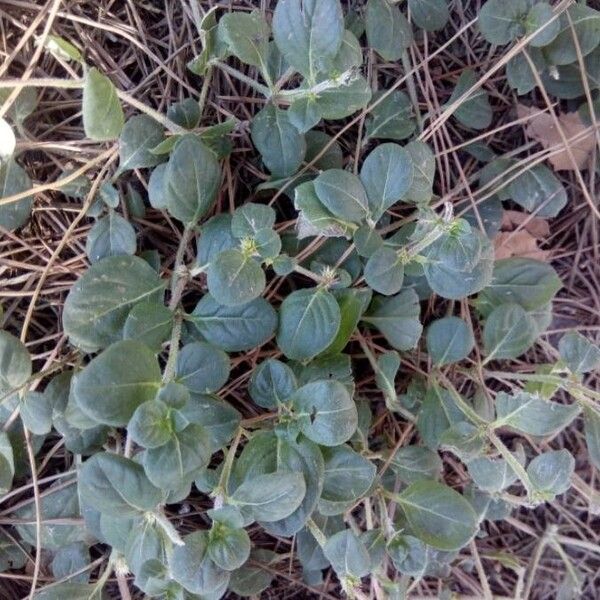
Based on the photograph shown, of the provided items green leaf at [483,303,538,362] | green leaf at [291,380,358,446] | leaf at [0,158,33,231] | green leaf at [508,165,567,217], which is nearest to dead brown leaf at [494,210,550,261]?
green leaf at [508,165,567,217]

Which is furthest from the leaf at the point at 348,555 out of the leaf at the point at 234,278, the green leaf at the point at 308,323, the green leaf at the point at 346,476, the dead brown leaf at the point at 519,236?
the dead brown leaf at the point at 519,236

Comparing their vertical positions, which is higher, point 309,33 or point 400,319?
point 309,33

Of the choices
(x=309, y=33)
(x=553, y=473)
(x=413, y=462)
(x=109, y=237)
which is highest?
(x=309, y=33)

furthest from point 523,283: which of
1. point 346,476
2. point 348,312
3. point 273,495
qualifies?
point 273,495

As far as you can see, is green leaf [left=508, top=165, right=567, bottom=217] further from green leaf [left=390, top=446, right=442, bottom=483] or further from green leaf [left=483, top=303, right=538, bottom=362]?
green leaf [left=390, top=446, right=442, bottom=483]

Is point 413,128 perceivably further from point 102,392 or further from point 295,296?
point 102,392

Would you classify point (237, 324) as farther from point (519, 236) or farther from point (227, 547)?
point (519, 236)

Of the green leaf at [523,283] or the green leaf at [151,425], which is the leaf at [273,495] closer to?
the green leaf at [151,425]
